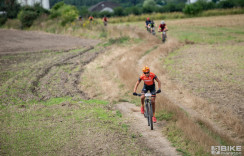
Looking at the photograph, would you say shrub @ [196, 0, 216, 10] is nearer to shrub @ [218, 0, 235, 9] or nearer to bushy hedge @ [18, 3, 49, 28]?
shrub @ [218, 0, 235, 9]

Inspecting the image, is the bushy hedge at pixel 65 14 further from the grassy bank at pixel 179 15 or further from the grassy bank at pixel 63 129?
the grassy bank at pixel 63 129

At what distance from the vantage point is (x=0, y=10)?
196 ft

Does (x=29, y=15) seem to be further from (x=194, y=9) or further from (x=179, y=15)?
(x=194, y=9)

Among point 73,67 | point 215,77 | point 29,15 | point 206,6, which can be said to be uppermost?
point 206,6

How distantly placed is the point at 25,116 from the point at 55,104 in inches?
63.4

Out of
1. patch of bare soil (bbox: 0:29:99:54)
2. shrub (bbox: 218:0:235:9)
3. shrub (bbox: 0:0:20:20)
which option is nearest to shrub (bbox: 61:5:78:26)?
patch of bare soil (bbox: 0:29:99:54)

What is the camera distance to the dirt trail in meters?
7.85

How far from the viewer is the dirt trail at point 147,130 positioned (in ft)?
25.7

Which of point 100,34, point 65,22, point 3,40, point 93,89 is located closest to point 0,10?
point 65,22

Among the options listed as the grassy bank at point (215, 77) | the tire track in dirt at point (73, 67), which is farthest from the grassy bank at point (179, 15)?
the tire track in dirt at point (73, 67)

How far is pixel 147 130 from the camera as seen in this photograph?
9.26 m

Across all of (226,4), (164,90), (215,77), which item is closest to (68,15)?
(215,77)

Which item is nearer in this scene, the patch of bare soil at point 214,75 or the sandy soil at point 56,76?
the sandy soil at point 56,76

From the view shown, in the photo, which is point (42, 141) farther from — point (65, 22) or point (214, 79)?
point (65, 22)
